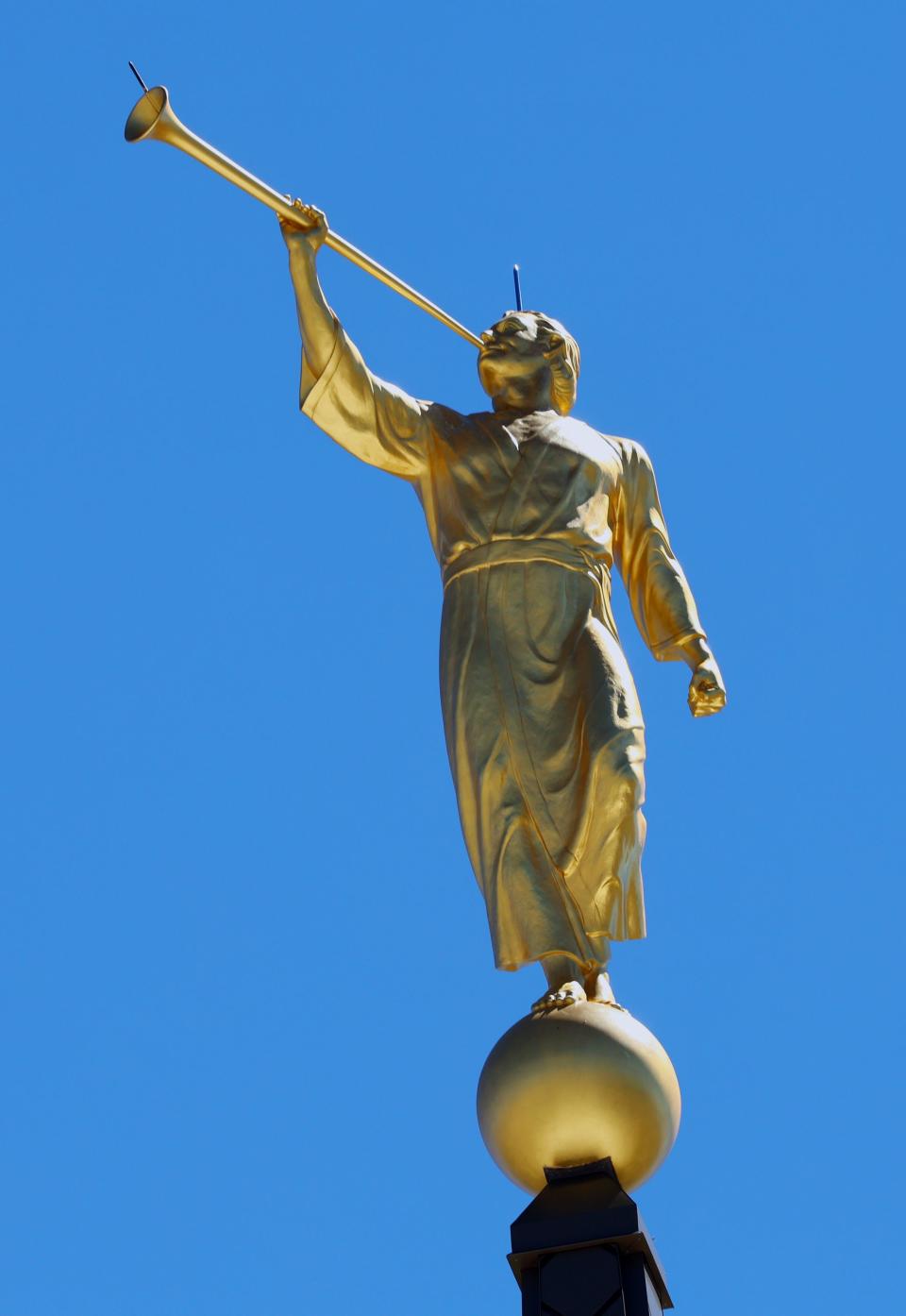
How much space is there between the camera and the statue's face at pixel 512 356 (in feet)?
39.4

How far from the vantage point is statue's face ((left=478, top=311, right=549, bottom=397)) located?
12016mm

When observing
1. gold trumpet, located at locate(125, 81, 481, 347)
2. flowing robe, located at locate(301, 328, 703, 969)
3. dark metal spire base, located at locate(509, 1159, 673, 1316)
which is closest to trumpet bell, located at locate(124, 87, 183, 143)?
gold trumpet, located at locate(125, 81, 481, 347)

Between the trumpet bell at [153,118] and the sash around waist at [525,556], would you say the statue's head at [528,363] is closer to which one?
the sash around waist at [525,556]

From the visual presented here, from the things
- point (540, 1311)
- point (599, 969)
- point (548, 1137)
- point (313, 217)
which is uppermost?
point (313, 217)

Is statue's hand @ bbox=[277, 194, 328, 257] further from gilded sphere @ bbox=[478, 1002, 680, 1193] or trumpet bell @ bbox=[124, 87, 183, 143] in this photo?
gilded sphere @ bbox=[478, 1002, 680, 1193]

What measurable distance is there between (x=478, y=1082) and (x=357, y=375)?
3201mm

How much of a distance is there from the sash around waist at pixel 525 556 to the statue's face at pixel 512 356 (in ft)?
3.47

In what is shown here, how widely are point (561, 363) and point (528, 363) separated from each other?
0.18m

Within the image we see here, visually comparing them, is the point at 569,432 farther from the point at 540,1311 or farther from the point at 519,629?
the point at 540,1311

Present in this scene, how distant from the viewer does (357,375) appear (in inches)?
454

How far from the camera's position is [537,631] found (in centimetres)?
1107

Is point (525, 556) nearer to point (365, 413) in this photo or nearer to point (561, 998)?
point (365, 413)

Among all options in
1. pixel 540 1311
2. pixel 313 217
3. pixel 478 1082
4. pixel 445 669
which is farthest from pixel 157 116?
pixel 540 1311

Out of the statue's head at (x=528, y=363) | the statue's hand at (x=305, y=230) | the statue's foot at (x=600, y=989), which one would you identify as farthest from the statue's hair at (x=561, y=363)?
the statue's foot at (x=600, y=989)
